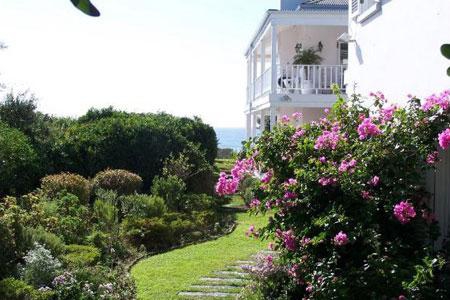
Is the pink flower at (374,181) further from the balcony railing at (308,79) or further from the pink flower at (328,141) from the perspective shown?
the balcony railing at (308,79)

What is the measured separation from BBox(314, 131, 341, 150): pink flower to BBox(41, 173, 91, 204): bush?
7.89 meters

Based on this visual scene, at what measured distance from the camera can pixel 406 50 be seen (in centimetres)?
684

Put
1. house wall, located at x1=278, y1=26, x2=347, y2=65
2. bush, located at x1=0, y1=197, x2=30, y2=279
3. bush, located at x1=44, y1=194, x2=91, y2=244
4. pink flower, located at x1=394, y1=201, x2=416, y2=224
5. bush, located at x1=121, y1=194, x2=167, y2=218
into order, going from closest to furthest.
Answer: pink flower, located at x1=394, y1=201, x2=416, y2=224 → bush, located at x1=0, y1=197, x2=30, y2=279 → bush, located at x1=44, y1=194, x2=91, y2=244 → bush, located at x1=121, y1=194, x2=167, y2=218 → house wall, located at x1=278, y1=26, x2=347, y2=65

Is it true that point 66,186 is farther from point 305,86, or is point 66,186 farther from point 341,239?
point 341,239

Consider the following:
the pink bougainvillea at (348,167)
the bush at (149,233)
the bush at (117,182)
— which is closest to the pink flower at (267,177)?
the pink bougainvillea at (348,167)

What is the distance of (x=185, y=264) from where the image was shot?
1035 cm

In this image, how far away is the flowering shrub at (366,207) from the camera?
223 inches

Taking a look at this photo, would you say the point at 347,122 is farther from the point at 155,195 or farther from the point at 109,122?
the point at 109,122

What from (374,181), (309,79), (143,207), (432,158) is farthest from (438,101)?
(309,79)

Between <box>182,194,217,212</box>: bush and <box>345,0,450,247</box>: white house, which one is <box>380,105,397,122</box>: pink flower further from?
<box>182,194,217,212</box>: bush

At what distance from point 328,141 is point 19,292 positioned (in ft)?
12.0

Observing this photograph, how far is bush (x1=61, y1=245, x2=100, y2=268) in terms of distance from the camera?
837 centimetres

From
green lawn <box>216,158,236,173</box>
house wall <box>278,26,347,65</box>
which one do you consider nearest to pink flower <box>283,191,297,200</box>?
house wall <box>278,26,347,65</box>

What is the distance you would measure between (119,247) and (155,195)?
4281 millimetres
